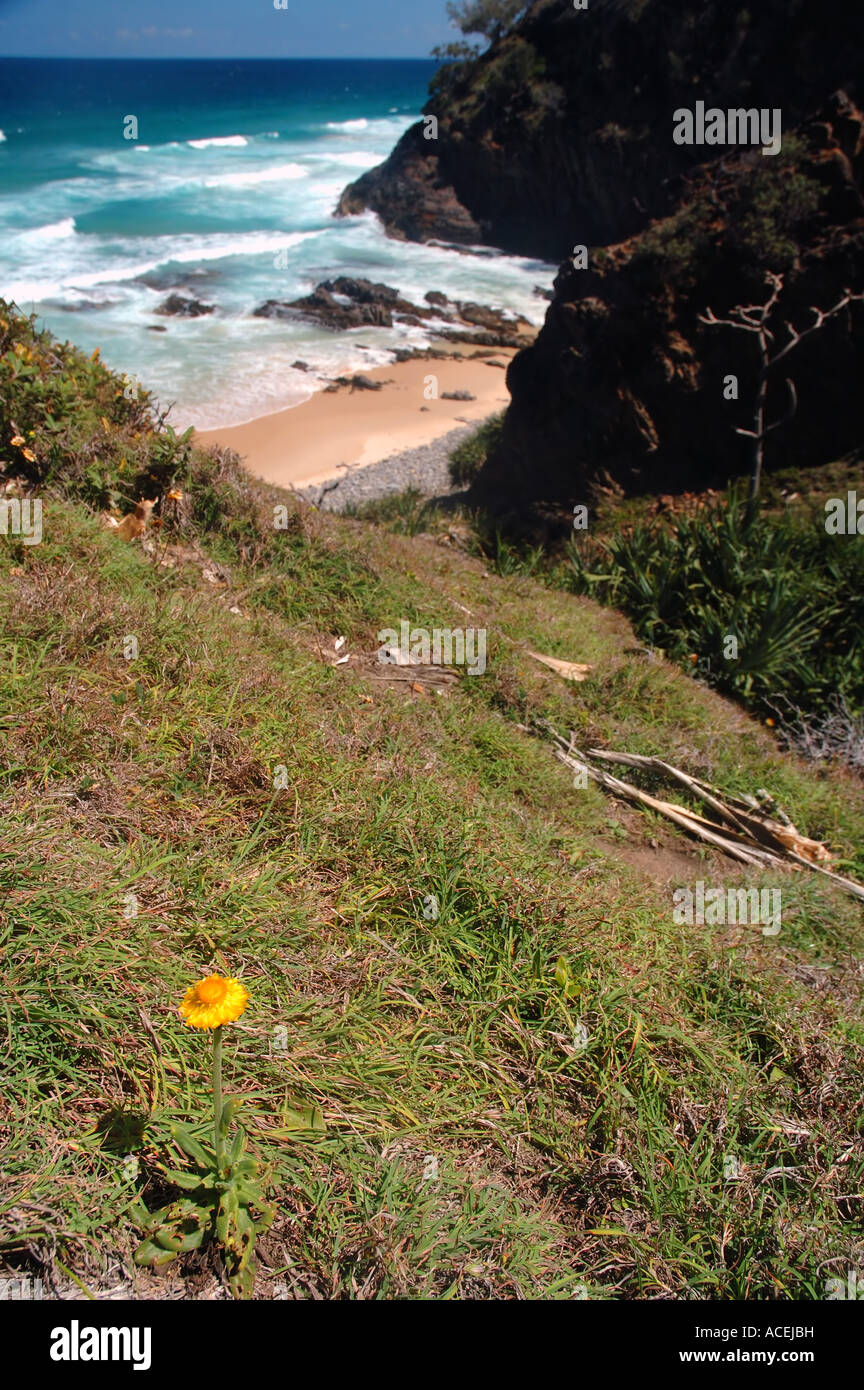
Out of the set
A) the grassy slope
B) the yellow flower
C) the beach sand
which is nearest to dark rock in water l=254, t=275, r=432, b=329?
the beach sand

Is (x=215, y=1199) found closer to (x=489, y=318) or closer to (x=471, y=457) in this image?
(x=471, y=457)

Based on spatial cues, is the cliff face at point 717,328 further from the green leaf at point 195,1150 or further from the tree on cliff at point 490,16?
the tree on cliff at point 490,16

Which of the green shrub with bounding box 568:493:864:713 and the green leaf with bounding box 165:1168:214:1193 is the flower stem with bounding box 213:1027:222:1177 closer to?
the green leaf with bounding box 165:1168:214:1193

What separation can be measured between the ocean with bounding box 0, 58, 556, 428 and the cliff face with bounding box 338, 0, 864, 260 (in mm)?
2406

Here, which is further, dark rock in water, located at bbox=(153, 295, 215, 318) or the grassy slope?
dark rock in water, located at bbox=(153, 295, 215, 318)

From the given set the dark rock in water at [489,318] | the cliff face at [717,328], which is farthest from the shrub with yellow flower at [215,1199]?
the dark rock in water at [489,318]

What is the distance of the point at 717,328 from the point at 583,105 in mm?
28953

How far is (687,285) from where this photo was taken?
369 inches

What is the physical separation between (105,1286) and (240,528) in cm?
427

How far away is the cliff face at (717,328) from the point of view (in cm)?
895

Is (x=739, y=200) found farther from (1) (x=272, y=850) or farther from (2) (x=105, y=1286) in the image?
(2) (x=105, y=1286)

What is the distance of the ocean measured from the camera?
2019 cm

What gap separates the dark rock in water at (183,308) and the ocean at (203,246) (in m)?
0.31
